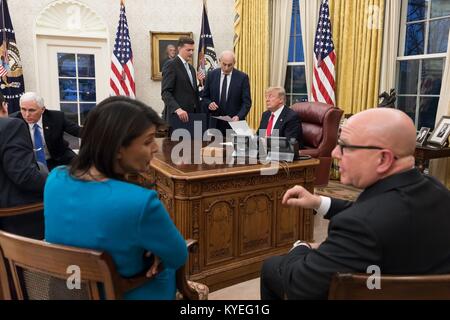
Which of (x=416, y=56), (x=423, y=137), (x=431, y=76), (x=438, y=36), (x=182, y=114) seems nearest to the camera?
(x=182, y=114)

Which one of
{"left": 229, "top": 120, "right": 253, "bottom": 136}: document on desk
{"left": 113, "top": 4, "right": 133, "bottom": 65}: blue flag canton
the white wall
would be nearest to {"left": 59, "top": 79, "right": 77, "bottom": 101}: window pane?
the white wall

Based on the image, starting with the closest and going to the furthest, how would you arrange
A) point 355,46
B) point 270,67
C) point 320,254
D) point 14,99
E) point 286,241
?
point 320,254 → point 286,241 → point 355,46 → point 14,99 → point 270,67

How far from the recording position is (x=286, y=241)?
3031 millimetres

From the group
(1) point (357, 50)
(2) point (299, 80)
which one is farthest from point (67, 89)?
(1) point (357, 50)

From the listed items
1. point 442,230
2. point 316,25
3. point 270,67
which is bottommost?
point 442,230

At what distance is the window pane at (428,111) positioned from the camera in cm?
495

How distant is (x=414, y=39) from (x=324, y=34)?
4.00 ft

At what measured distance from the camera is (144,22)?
22.9 feet

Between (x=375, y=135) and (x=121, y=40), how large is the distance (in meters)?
6.05

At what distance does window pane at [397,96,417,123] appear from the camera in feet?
17.2

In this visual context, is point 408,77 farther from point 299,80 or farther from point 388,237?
point 388,237

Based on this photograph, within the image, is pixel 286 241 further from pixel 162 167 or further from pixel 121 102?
pixel 121 102

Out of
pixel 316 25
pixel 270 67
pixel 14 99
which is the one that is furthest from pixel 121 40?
pixel 316 25

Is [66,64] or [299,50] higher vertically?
[299,50]
